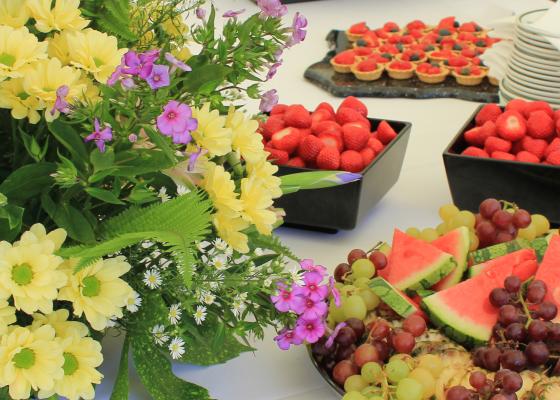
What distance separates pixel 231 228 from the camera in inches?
35.0

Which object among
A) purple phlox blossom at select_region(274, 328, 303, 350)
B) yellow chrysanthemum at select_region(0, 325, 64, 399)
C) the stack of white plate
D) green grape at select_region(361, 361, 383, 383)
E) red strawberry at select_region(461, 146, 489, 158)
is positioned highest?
yellow chrysanthemum at select_region(0, 325, 64, 399)

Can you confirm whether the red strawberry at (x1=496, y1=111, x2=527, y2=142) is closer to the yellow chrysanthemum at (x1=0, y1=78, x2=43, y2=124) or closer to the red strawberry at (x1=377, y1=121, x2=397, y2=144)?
the red strawberry at (x1=377, y1=121, x2=397, y2=144)

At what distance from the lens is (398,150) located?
1521 millimetres

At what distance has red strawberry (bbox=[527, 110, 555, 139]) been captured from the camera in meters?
1.48

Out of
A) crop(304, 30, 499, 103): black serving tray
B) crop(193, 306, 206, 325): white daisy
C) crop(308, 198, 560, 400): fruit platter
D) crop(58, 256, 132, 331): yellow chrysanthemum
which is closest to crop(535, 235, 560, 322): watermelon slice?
crop(308, 198, 560, 400): fruit platter

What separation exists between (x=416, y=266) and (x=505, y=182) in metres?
0.37

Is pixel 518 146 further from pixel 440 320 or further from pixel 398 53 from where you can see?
pixel 398 53

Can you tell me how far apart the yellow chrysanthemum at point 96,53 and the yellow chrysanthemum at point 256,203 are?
17 cm

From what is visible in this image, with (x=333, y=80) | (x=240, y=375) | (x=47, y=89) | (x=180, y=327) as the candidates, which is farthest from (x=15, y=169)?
(x=333, y=80)

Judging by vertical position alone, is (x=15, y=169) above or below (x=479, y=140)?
above

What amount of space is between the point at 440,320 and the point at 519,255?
16cm

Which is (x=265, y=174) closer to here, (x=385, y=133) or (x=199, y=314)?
(x=199, y=314)

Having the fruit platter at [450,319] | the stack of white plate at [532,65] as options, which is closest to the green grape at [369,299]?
the fruit platter at [450,319]

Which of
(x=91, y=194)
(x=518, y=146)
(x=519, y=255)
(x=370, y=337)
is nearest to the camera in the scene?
(x=91, y=194)
